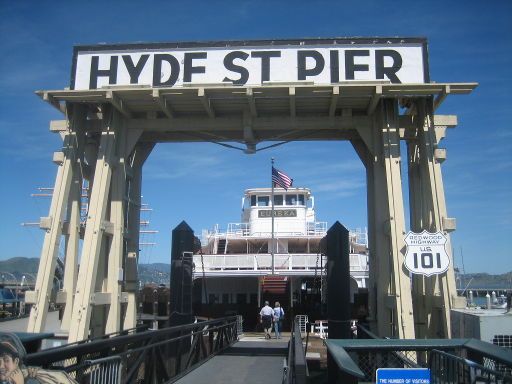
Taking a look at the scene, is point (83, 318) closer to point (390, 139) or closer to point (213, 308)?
point (390, 139)

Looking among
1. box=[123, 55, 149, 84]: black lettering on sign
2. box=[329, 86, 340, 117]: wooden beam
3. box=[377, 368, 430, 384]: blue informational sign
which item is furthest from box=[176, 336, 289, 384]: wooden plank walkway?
box=[123, 55, 149, 84]: black lettering on sign

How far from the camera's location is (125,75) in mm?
12523

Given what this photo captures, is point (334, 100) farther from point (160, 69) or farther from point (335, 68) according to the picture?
point (160, 69)

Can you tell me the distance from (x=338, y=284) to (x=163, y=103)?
5.84 meters

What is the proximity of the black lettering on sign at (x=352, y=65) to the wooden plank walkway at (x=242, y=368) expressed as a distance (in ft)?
22.3

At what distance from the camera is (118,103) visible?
482 inches

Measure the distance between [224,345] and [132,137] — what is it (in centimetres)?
663

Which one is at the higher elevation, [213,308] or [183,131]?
[183,131]

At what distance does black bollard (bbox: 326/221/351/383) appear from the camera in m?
11.8

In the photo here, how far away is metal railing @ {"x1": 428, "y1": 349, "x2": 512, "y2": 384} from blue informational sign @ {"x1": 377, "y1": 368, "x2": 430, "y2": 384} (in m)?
0.36

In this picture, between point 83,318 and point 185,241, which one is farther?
point 185,241

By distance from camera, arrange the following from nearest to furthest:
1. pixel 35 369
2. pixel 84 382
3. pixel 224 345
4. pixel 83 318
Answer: pixel 35 369 < pixel 84 382 < pixel 83 318 < pixel 224 345

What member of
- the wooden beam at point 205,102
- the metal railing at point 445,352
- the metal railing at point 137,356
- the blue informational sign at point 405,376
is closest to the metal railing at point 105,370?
the metal railing at point 137,356

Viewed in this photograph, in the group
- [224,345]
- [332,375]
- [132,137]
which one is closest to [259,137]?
[132,137]
